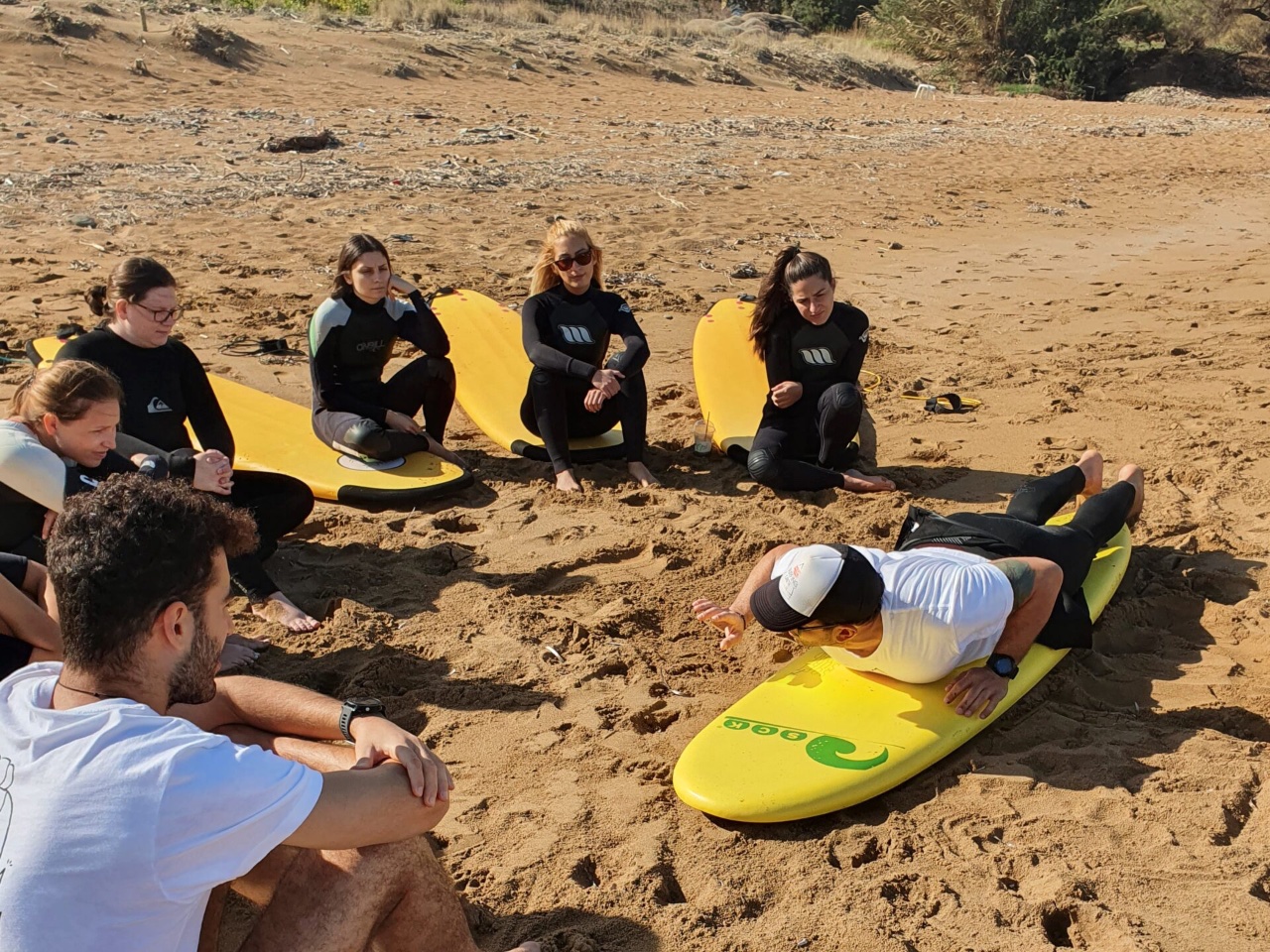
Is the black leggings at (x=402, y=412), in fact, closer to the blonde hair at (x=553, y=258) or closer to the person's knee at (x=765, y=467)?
the blonde hair at (x=553, y=258)

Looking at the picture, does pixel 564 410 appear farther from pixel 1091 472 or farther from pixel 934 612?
pixel 934 612

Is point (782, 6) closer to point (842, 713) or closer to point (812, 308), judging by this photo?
point (812, 308)

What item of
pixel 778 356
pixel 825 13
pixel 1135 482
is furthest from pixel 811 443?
pixel 825 13

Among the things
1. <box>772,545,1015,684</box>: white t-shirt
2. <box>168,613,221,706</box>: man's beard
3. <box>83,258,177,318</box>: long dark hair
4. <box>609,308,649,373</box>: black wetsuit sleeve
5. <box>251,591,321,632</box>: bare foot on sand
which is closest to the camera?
<box>168,613,221,706</box>: man's beard

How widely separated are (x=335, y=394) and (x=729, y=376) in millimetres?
2074

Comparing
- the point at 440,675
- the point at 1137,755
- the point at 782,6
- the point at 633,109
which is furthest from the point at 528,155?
the point at 782,6

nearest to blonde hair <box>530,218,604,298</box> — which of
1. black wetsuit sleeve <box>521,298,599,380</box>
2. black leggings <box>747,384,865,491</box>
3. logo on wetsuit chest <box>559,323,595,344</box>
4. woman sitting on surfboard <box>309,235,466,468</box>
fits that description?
black wetsuit sleeve <box>521,298,599,380</box>

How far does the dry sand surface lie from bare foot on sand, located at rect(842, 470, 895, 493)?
118 millimetres

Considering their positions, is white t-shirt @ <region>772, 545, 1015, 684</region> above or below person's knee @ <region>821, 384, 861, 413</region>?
below

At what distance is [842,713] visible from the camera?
3.45 metres

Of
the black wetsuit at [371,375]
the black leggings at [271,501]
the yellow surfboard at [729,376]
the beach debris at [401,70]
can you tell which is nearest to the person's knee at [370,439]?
the black wetsuit at [371,375]

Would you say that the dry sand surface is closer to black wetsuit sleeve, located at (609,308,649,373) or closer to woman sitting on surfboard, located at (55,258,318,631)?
woman sitting on surfboard, located at (55,258,318,631)

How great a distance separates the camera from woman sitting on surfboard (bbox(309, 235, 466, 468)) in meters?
5.23

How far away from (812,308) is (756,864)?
111 inches
